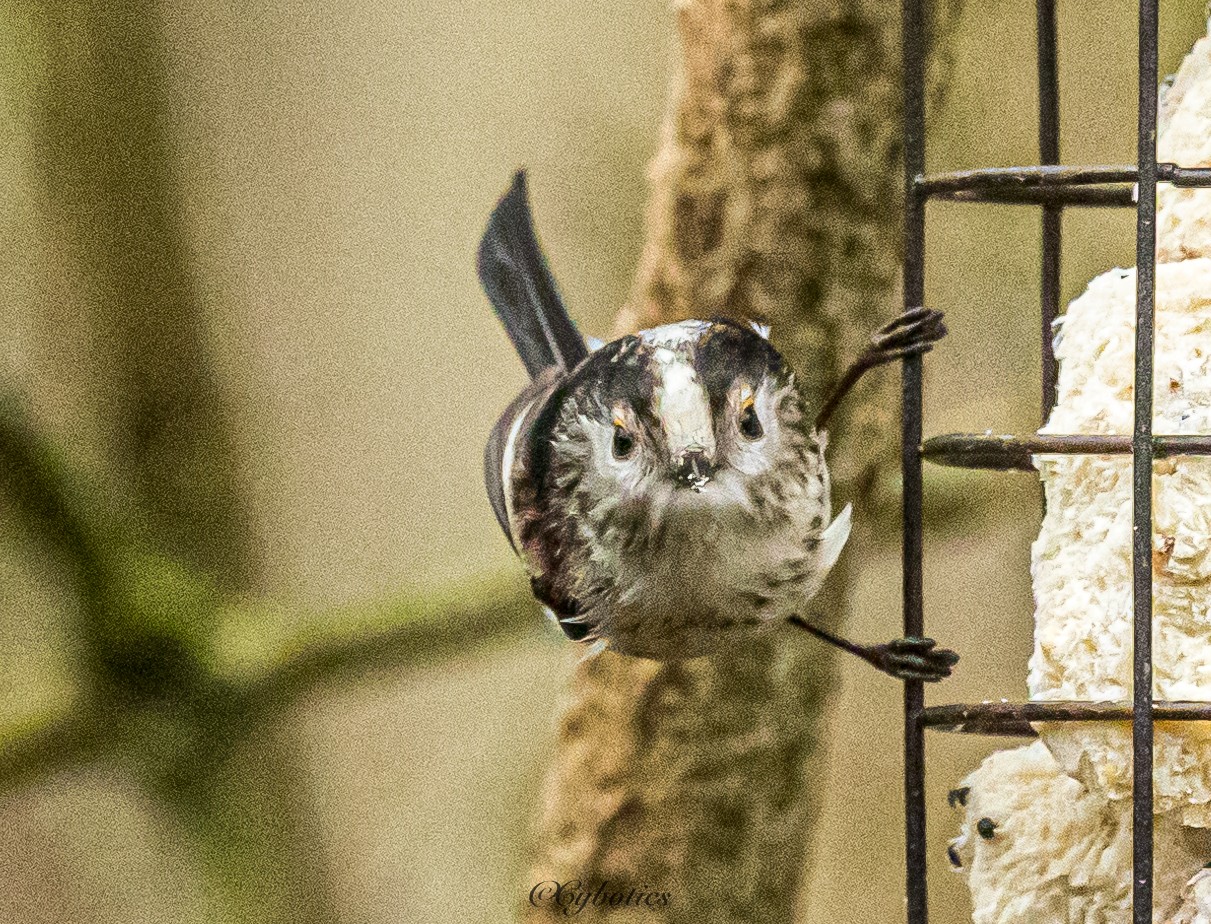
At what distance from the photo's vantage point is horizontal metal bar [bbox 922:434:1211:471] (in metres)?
0.40

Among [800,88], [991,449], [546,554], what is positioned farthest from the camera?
[800,88]

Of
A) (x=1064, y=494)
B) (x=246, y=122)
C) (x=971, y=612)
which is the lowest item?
(x=971, y=612)

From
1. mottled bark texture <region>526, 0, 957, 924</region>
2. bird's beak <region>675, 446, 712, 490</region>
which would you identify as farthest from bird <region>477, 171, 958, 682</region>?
mottled bark texture <region>526, 0, 957, 924</region>

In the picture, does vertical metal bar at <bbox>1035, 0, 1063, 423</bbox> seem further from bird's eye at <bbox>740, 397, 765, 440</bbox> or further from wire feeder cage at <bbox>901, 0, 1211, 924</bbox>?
bird's eye at <bbox>740, 397, 765, 440</bbox>

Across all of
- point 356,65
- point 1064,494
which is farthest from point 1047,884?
point 356,65

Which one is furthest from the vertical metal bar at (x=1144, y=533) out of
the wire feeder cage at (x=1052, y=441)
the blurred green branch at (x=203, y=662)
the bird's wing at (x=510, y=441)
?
the blurred green branch at (x=203, y=662)

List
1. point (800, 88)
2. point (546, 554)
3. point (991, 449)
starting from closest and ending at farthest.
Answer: point (991, 449)
point (546, 554)
point (800, 88)

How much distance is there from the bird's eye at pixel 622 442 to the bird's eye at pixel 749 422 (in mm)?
45

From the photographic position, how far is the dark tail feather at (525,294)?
0.64 meters

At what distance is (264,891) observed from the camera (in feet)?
2.33

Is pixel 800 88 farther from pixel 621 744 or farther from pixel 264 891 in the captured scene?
pixel 264 891

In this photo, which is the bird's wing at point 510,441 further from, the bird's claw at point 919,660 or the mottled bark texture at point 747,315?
the bird's claw at point 919,660

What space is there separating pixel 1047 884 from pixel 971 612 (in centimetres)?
30

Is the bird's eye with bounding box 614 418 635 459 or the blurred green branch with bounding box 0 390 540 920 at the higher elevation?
the bird's eye with bounding box 614 418 635 459
